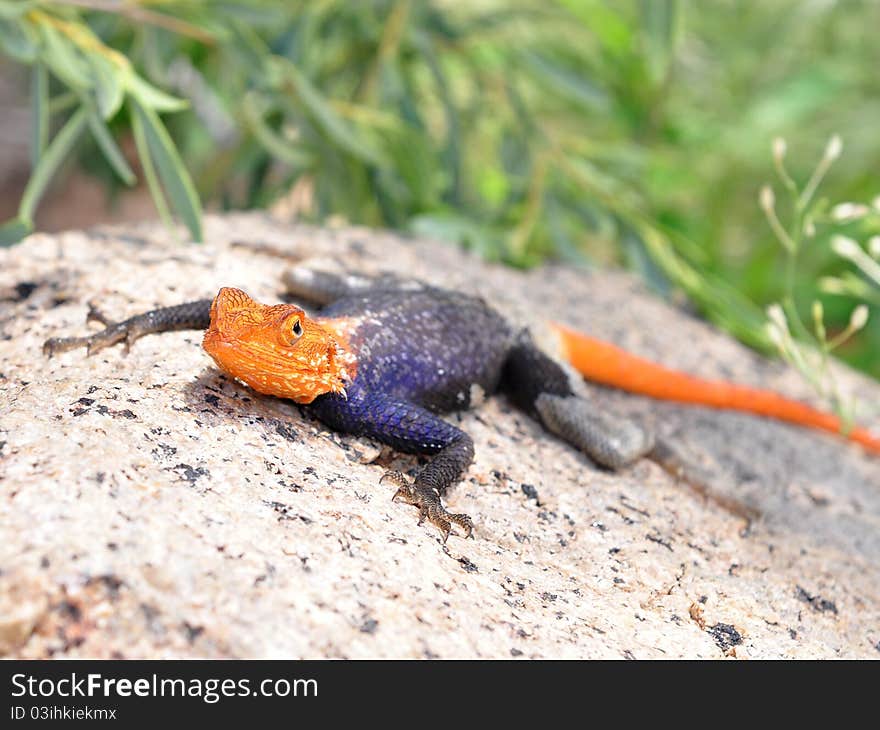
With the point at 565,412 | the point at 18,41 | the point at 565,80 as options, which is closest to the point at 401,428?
the point at 565,412

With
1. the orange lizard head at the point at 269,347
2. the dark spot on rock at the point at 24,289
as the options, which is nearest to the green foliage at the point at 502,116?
the dark spot on rock at the point at 24,289

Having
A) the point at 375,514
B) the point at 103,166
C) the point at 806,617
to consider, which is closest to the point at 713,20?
the point at 103,166

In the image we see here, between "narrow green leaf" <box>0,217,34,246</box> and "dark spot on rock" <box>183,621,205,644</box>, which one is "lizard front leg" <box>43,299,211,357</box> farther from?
"dark spot on rock" <box>183,621,205,644</box>

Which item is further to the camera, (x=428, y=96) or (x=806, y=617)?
(x=428, y=96)

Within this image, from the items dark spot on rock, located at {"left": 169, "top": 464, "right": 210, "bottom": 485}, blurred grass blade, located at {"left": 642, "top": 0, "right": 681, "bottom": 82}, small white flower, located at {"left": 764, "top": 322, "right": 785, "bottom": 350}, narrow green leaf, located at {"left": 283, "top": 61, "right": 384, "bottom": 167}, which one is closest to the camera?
dark spot on rock, located at {"left": 169, "top": 464, "right": 210, "bottom": 485}

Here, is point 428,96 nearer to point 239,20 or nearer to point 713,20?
point 713,20

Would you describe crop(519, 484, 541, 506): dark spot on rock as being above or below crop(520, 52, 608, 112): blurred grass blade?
below

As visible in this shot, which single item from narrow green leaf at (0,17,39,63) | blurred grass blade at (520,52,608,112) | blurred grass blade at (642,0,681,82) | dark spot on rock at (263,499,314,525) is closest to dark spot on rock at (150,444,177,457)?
dark spot on rock at (263,499,314,525)
